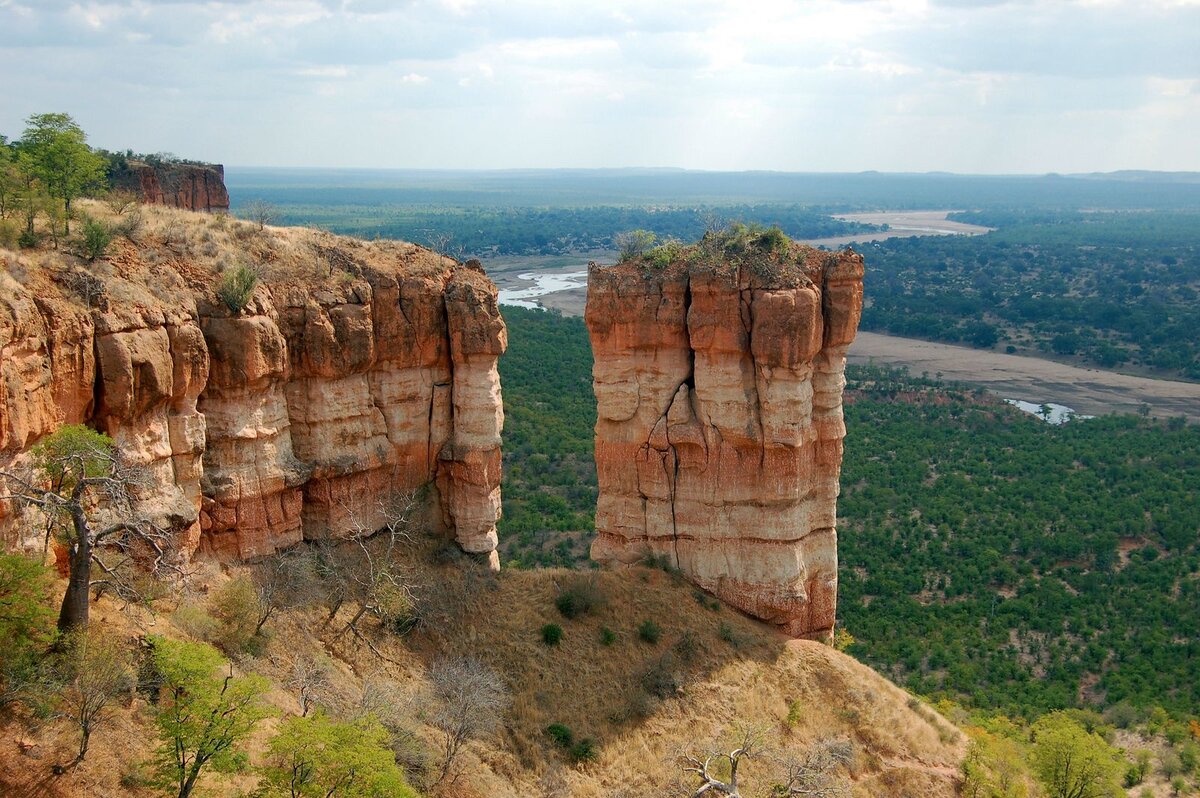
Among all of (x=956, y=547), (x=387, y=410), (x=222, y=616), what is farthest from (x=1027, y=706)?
(x=222, y=616)

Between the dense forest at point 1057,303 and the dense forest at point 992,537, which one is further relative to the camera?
the dense forest at point 1057,303

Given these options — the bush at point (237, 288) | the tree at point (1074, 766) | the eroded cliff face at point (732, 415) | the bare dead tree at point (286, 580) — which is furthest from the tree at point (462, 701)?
the tree at point (1074, 766)

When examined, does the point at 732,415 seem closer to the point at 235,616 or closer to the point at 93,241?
the point at 235,616

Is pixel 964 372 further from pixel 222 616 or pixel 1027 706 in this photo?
pixel 222 616

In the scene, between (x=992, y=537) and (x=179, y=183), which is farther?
(x=992, y=537)

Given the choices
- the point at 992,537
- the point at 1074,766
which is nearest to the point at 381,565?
the point at 1074,766

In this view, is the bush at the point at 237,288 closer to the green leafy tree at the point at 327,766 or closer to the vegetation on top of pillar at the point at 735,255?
the green leafy tree at the point at 327,766
